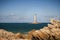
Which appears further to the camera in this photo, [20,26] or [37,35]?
[20,26]

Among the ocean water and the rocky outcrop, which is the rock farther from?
the ocean water

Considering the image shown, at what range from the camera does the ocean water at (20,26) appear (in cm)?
384

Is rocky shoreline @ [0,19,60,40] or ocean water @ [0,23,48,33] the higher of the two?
ocean water @ [0,23,48,33]

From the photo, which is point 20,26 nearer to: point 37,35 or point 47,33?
point 37,35

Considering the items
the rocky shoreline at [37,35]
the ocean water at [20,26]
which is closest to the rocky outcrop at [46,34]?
the rocky shoreline at [37,35]

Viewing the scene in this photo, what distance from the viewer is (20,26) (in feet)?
12.8

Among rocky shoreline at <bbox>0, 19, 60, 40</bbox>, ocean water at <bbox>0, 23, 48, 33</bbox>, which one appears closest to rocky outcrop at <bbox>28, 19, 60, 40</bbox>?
rocky shoreline at <bbox>0, 19, 60, 40</bbox>

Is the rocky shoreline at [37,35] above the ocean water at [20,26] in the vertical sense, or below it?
below

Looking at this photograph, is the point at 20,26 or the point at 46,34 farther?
the point at 20,26

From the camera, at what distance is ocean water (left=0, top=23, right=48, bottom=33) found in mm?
3842

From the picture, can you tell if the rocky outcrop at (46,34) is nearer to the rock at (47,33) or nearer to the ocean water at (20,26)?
the rock at (47,33)

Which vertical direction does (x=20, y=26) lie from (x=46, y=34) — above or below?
above

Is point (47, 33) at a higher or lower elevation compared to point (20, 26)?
lower

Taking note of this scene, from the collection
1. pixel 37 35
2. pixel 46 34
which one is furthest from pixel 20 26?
pixel 46 34
